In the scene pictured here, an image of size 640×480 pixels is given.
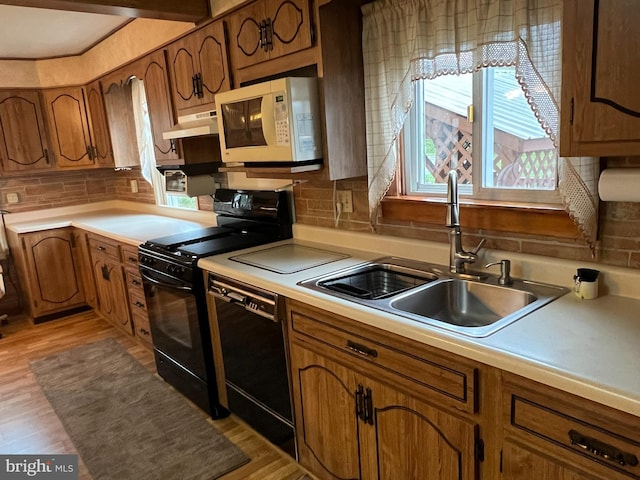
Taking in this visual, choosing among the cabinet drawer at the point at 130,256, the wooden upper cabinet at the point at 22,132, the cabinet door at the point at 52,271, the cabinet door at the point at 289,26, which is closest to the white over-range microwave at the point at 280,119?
the cabinet door at the point at 289,26

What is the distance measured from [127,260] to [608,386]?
10.1ft

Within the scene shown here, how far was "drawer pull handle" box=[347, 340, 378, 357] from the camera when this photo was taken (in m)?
1.59

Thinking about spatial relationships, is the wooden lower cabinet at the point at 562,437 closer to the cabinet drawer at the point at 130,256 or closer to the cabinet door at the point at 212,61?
the cabinet door at the point at 212,61

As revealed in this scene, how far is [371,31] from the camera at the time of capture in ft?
6.77

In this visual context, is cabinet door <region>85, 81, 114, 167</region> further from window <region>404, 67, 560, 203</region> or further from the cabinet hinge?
the cabinet hinge

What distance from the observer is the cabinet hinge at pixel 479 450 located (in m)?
1.32

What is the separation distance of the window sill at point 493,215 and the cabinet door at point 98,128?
3.23 m

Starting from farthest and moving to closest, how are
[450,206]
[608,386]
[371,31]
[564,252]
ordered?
1. [371,31]
2. [450,206]
3. [564,252]
4. [608,386]

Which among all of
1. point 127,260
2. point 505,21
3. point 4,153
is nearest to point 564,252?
point 505,21

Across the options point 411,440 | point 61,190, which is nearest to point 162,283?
point 411,440

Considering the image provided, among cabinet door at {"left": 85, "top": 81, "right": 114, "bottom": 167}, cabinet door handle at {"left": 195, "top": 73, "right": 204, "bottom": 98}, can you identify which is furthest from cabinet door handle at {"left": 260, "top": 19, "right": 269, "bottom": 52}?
cabinet door at {"left": 85, "top": 81, "right": 114, "bottom": 167}

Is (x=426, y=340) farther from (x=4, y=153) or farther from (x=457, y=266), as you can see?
(x=4, y=153)

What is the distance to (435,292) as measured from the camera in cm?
182

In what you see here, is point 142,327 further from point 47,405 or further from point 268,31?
point 268,31
